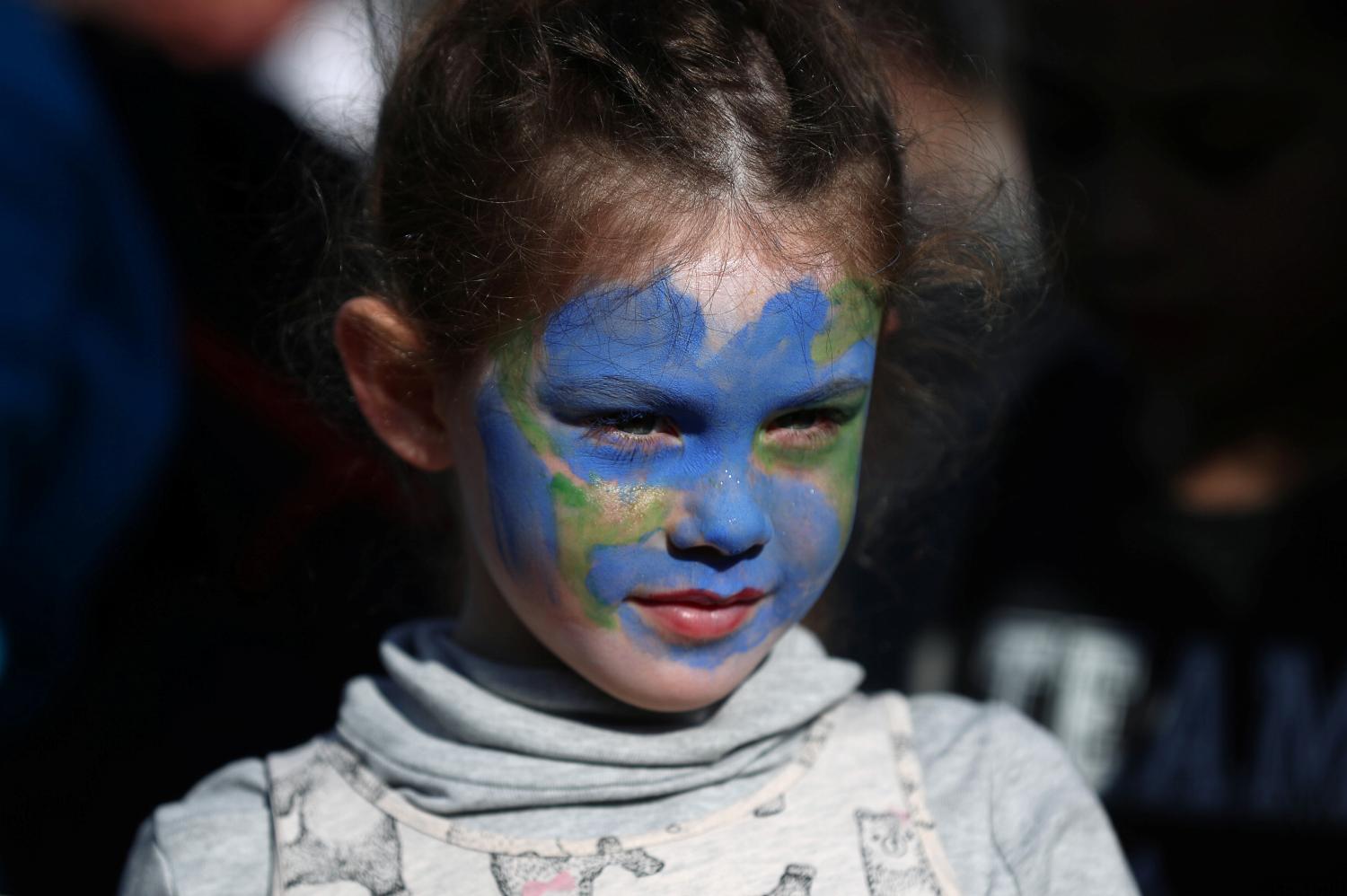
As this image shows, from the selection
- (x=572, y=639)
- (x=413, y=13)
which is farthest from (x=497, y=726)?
(x=413, y=13)

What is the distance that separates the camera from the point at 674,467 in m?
1.12

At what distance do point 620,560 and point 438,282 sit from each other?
30cm

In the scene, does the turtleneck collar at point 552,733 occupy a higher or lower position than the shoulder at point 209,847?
higher

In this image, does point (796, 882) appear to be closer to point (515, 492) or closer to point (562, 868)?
point (562, 868)

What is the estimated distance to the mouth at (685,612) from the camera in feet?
3.76

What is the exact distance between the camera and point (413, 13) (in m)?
1.44

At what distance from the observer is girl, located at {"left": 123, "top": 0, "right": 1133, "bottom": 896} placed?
3.66 feet

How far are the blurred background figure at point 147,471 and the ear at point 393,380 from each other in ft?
1.60

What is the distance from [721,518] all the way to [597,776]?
0.93 feet

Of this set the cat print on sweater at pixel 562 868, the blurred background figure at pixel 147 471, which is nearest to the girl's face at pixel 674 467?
the cat print on sweater at pixel 562 868

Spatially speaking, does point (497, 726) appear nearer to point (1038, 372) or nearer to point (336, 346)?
point (336, 346)

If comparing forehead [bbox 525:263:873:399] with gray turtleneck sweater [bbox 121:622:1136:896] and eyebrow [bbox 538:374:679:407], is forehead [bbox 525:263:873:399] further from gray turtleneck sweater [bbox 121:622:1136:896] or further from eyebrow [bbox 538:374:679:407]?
gray turtleneck sweater [bbox 121:622:1136:896]

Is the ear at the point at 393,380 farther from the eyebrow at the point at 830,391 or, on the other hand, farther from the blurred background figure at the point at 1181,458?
the blurred background figure at the point at 1181,458

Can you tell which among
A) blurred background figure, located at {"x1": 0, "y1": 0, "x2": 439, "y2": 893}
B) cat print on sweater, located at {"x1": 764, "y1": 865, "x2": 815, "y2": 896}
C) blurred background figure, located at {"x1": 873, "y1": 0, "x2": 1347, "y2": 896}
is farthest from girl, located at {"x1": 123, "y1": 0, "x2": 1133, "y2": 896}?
blurred background figure, located at {"x1": 873, "y1": 0, "x2": 1347, "y2": 896}
